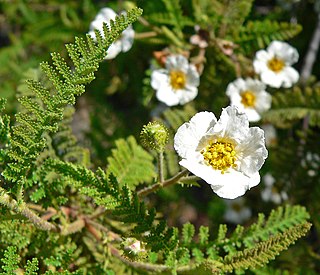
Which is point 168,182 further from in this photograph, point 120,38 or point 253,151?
point 120,38

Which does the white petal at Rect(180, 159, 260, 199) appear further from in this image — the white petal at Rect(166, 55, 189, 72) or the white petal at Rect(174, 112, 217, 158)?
the white petal at Rect(166, 55, 189, 72)

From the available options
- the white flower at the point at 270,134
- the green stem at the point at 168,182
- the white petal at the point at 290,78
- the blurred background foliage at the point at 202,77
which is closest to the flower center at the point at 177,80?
the blurred background foliage at the point at 202,77

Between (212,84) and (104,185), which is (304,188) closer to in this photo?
(212,84)

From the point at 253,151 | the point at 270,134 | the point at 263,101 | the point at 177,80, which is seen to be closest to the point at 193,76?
the point at 177,80

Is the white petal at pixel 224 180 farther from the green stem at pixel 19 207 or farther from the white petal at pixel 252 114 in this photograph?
the white petal at pixel 252 114

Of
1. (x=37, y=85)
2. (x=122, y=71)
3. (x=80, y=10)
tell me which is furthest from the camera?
(x=80, y=10)

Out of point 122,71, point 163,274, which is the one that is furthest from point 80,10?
point 163,274

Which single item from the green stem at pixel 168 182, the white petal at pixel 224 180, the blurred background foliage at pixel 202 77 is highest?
the white petal at pixel 224 180
